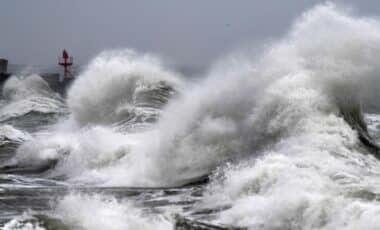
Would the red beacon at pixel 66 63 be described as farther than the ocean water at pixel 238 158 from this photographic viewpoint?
Yes

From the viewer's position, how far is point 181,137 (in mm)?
13711

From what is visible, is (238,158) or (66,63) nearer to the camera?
(238,158)

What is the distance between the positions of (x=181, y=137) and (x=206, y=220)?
16.4ft

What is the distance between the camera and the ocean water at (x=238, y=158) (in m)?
8.62

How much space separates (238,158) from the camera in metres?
12.2

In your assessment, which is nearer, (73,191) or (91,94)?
(73,191)

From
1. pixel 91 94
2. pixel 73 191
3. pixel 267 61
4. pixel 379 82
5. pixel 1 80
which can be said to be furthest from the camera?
pixel 1 80

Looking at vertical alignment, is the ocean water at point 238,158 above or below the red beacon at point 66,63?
below

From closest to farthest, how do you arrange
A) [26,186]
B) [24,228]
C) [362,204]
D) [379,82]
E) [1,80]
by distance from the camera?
[362,204] → [24,228] → [26,186] → [379,82] → [1,80]

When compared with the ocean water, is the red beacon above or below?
above

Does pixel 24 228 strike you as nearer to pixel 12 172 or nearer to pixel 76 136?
pixel 12 172

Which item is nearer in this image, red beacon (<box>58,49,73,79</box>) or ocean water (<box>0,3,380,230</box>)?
ocean water (<box>0,3,380,230</box>)

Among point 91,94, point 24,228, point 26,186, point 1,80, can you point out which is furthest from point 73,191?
point 1,80

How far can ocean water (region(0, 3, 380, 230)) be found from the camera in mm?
8625
